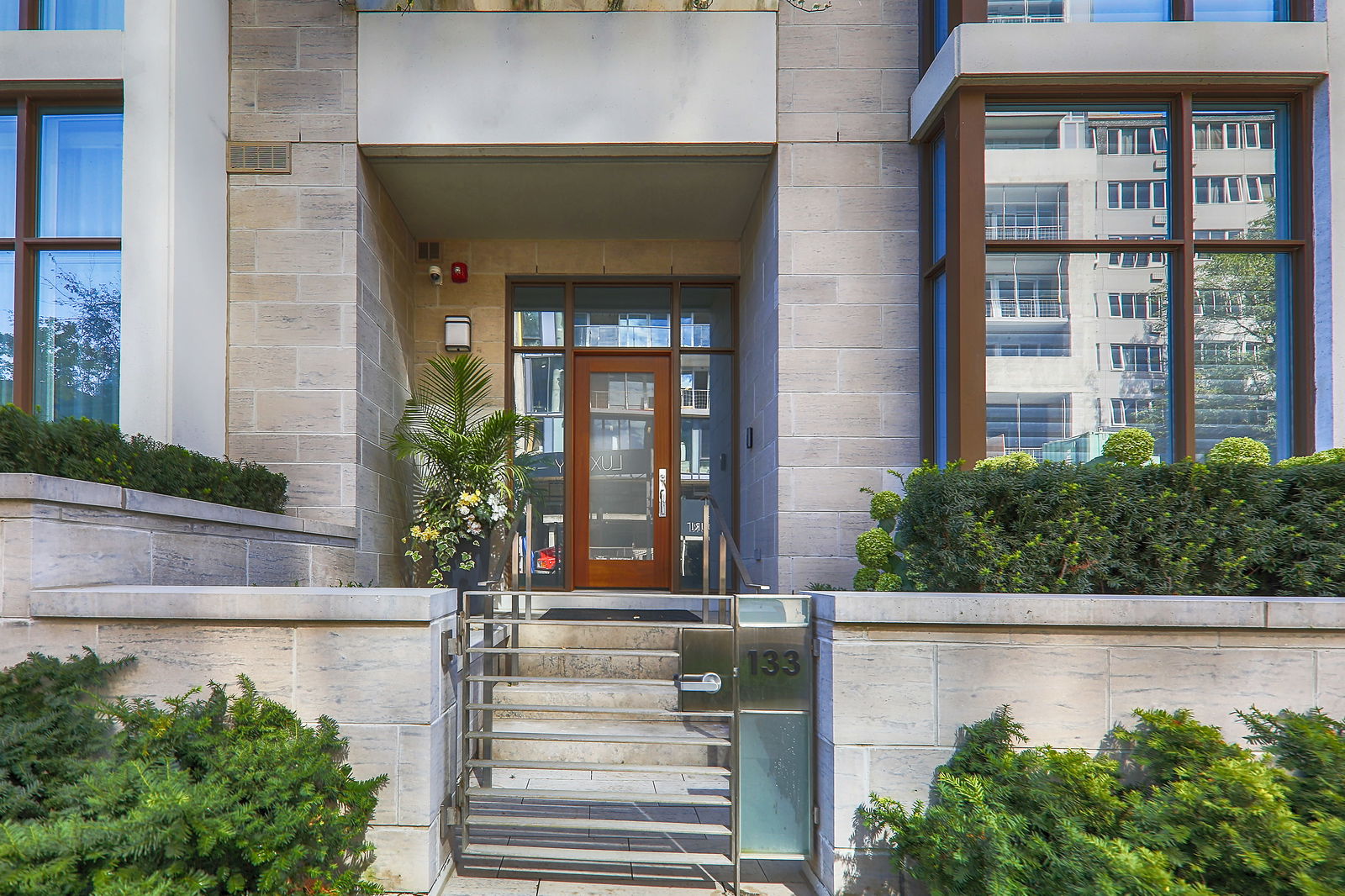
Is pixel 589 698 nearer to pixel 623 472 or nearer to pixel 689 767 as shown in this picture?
pixel 689 767

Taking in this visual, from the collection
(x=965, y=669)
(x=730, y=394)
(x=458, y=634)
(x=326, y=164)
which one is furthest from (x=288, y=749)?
(x=730, y=394)

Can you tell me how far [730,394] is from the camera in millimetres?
8398

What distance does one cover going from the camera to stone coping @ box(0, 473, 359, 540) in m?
3.22

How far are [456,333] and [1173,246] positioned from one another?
5.83 meters

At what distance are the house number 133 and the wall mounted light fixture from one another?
5211 mm

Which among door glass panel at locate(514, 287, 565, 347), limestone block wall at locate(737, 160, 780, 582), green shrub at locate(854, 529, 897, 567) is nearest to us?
green shrub at locate(854, 529, 897, 567)

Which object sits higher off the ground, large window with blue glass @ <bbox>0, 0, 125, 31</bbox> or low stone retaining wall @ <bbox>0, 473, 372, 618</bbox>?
large window with blue glass @ <bbox>0, 0, 125, 31</bbox>

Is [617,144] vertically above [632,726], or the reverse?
[617,144]

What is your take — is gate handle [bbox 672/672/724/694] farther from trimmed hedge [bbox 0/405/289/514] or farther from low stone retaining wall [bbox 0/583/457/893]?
trimmed hedge [bbox 0/405/289/514]

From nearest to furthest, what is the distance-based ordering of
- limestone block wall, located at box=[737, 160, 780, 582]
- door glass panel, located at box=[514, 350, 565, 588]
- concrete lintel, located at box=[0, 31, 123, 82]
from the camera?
concrete lintel, located at box=[0, 31, 123, 82], limestone block wall, located at box=[737, 160, 780, 582], door glass panel, located at box=[514, 350, 565, 588]

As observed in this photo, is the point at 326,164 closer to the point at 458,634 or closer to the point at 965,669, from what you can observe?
the point at 458,634

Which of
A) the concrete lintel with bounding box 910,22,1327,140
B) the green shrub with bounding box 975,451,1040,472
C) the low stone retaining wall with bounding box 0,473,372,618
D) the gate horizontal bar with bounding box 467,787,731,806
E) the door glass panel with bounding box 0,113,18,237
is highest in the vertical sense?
the concrete lintel with bounding box 910,22,1327,140

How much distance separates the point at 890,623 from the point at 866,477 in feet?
9.61

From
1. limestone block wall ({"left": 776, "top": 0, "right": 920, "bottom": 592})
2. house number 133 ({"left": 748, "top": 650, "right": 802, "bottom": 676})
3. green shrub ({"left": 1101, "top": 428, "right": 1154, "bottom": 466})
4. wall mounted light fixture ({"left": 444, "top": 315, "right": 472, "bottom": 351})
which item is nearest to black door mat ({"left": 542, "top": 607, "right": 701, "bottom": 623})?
limestone block wall ({"left": 776, "top": 0, "right": 920, "bottom": 592})
